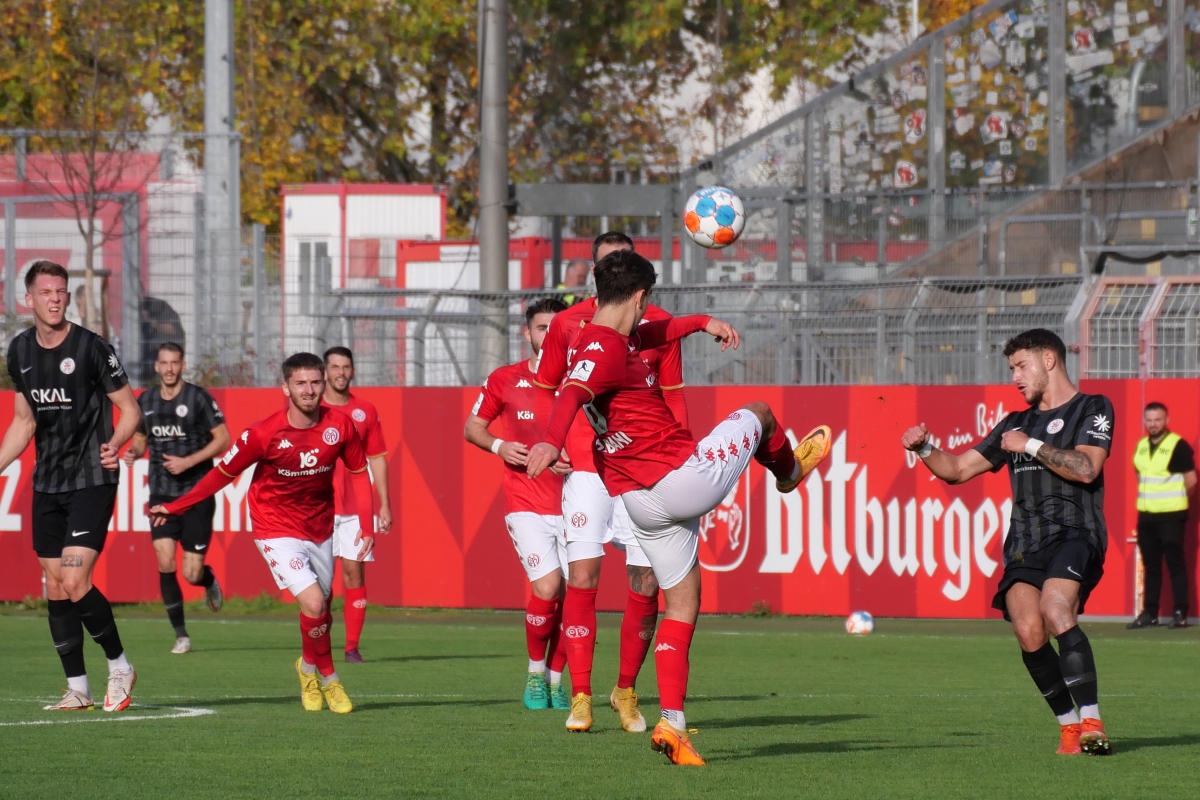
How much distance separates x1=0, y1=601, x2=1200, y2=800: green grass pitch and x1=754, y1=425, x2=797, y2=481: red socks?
131 centimetres

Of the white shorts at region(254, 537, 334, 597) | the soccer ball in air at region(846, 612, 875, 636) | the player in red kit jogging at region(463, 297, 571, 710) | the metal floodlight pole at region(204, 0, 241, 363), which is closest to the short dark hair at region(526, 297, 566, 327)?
the player in red kit jogging at region(463, 297, 571, 710)

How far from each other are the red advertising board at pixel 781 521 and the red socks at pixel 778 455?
904 centimetres

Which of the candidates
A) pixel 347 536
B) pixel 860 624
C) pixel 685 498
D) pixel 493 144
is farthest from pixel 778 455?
pixel 493 144

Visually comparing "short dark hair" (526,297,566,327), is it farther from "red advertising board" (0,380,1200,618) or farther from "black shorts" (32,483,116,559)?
"red advertising board" (0,380,1200,618)

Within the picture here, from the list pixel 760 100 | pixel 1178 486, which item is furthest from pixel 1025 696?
pixel 760 100

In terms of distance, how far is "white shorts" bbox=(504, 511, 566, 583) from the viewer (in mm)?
10812

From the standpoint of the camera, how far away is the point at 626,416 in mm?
8016

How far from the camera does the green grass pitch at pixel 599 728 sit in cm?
744

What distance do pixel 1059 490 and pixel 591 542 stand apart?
8.43 feet

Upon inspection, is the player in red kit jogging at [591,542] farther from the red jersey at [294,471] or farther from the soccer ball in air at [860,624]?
the soccer ball in air at [860,624]

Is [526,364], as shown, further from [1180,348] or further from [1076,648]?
[1180,348]

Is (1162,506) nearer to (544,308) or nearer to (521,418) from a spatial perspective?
(521,418)

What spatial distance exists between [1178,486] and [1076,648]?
29.5ft

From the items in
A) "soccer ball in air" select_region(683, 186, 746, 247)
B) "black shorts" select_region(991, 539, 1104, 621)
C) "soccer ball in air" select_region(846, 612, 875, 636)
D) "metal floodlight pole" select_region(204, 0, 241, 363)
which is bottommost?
"soccer ball in air" select_region(846, 612, 875, 636)
